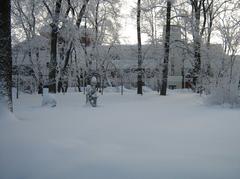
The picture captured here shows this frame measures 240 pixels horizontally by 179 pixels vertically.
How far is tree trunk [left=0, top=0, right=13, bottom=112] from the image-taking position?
28.5 feet

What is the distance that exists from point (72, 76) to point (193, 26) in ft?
45.5

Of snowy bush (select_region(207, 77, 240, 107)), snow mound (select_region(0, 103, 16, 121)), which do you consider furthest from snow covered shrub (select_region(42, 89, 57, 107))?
snowy bush (select_region(207, 77, 240, 107))

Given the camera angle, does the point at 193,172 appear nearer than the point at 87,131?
Yes

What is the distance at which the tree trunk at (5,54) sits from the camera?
867 centimetres

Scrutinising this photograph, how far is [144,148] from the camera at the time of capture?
608cm

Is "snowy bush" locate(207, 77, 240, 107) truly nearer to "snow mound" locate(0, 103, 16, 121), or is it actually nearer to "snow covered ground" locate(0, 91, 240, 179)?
"snow covered ground" locate(0, 91, 240, 179)

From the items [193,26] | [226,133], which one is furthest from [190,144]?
[193,26]

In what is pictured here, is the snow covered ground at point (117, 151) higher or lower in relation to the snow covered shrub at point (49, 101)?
lower

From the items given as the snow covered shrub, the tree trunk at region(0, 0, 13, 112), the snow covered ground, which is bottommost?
the snow covered ground

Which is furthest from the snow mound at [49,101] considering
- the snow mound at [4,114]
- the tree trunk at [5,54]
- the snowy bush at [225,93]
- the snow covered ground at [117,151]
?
the snowy bush at [225,93]

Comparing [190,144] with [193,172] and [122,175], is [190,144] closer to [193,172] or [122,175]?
[193,172]

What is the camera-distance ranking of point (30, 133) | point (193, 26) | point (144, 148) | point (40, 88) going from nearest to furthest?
point (144, 148)
point (30, 133)
point (193, 26)
point (40, 88)

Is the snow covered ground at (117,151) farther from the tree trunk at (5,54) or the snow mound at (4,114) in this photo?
the tree trunk at (5,54)

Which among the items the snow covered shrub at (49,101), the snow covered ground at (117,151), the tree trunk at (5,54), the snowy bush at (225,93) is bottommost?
the snow covered ground at (117,151)
